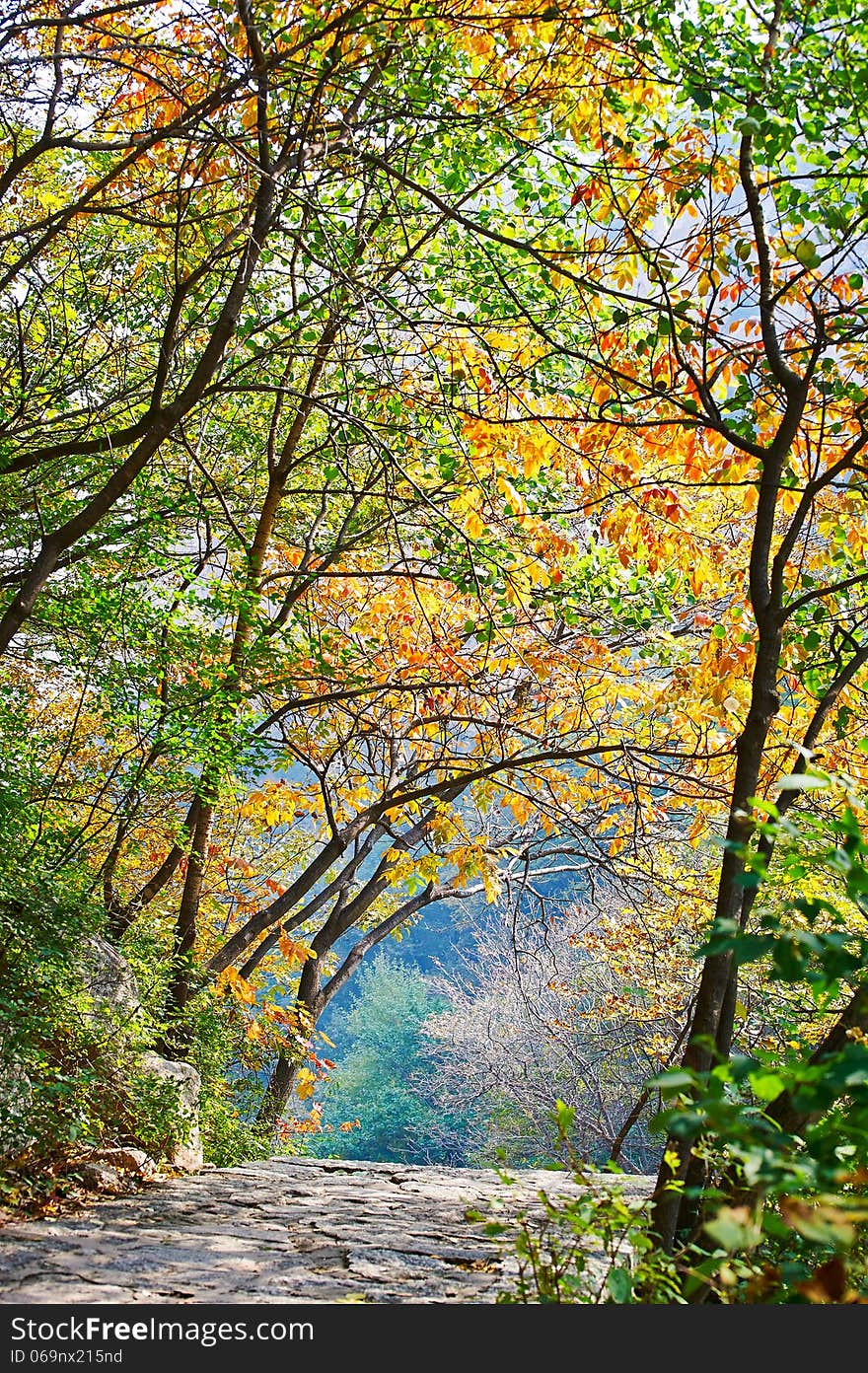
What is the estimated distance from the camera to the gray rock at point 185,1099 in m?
4.80

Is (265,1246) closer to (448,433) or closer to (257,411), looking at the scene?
(448,433)

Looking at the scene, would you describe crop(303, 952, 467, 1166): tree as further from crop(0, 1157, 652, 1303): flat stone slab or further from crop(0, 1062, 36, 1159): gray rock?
crop(0, 1062, 36, 1159): gray rock

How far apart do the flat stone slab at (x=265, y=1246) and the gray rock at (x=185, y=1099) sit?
0.53 feet

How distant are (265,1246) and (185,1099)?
193 centimetres

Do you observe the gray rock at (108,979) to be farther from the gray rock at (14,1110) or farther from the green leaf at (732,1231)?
the green leaf at (732,1231)

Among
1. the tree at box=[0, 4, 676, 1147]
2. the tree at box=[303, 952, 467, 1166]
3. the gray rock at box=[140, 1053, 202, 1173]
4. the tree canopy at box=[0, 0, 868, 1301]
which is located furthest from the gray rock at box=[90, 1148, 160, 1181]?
the tree at box=[303, 952, 467, 1166]

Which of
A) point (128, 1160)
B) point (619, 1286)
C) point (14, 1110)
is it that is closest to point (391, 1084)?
point (128, 1160)

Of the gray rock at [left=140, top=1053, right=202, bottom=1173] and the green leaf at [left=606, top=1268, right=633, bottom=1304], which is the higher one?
the green leaf at [left=606, top=1268, right=633, bottom=1304]

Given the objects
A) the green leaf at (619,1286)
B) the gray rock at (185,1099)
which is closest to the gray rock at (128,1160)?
the gray rock at (185,1099)

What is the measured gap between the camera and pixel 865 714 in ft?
15.1

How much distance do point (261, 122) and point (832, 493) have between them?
2.79 meters

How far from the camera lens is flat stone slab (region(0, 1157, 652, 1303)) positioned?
8.93 ft

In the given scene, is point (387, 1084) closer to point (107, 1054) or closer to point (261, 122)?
point (107, 1054)

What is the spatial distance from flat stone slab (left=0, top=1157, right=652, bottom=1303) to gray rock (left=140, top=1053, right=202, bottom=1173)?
16 cm
